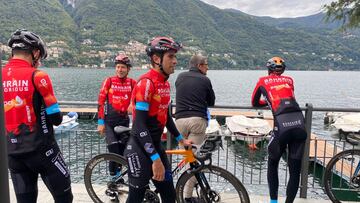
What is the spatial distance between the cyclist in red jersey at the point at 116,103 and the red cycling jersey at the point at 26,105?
2446 mm

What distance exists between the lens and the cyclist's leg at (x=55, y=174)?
3.02 m

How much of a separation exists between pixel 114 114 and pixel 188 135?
1.39 meters

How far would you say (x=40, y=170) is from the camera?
10.0 ft

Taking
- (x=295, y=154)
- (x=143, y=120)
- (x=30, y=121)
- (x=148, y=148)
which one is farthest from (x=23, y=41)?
(x=295, y=154)

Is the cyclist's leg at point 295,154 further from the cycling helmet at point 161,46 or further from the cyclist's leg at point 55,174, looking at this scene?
the cyclist's leg at point 55,174

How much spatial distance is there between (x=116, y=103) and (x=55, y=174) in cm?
253

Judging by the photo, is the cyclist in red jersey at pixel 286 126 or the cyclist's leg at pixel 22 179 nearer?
the cyclist's leg at pixel 22 179

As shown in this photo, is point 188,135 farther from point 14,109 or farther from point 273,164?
point 14,109

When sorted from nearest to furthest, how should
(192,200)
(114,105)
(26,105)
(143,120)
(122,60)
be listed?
(26,105), (143,120), (192,200), (114,105), (122,60)

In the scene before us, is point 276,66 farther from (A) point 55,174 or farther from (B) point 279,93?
(A) point 55,174

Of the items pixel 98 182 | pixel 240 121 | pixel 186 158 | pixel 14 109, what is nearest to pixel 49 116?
pixel 14 109

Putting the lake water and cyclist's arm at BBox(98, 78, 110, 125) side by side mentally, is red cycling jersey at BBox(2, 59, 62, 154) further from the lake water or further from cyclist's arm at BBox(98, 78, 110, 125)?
the lake water

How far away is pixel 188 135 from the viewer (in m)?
4.98

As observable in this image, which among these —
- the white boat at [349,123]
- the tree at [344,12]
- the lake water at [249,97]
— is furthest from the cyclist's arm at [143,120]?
the white boat at [349,123]
